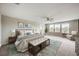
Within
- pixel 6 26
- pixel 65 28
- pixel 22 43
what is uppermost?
pixel 6 26

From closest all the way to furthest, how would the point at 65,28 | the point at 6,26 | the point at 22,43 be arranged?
1. the point at 65,28
2. the point at 22,43
3. the point at 6,26

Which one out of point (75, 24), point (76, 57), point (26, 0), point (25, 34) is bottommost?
point (76, 57)

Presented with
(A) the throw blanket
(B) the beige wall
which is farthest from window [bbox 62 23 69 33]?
(B) the beige wall

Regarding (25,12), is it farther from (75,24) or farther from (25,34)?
(75,24)

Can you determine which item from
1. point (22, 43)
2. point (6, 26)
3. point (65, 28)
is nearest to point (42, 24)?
point (65, 28)

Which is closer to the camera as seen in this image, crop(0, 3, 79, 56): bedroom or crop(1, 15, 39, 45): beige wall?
crop(0, 3, 79, 56): bedroom

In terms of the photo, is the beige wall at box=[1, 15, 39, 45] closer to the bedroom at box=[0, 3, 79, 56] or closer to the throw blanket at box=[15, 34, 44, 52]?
the bedroom at box=[0, 3, 79, 56]

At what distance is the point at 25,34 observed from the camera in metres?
2.50

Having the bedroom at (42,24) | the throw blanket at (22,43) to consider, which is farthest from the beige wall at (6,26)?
the throw blanket at (22,43)

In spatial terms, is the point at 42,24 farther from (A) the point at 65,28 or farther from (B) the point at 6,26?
(B) the point at 6,26

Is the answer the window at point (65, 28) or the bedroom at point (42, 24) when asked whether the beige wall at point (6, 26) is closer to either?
the bedroom at point (42, 24)

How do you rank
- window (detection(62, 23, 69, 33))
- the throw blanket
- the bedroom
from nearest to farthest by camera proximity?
1. the bedroom
2. window (detection(62, 23, 69, 33))
3. the throw blanket

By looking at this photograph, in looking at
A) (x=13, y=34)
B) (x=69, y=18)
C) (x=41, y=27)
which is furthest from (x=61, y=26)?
(x=13, y=34)

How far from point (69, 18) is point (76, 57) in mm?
1167
